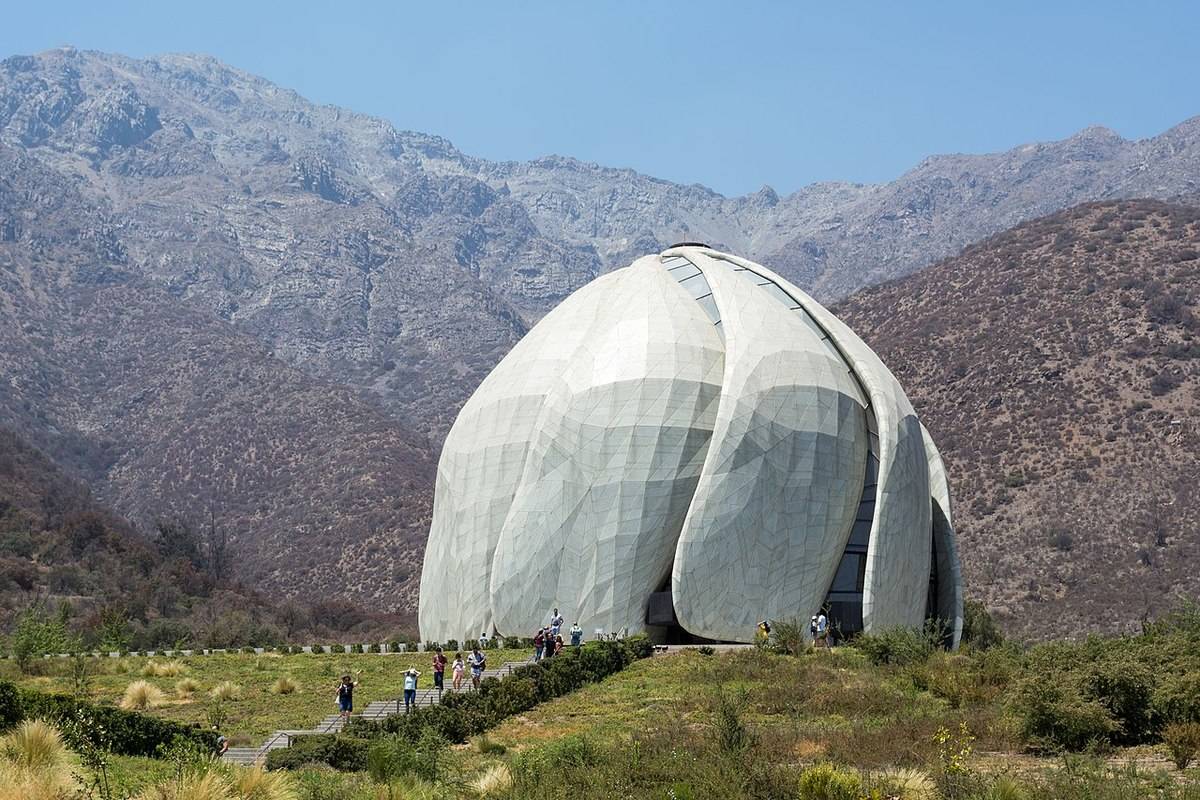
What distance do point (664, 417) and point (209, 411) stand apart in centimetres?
9283

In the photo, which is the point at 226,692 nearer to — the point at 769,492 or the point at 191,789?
the point at 769,492

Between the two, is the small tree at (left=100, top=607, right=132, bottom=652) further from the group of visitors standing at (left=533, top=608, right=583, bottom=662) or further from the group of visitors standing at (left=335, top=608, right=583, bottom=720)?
the group of visitors standing at (left=533, top=608, right=583, bottom=662)

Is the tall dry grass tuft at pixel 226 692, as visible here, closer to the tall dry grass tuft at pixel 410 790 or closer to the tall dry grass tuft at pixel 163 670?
the tall dry grass tuft at pixel 163 670

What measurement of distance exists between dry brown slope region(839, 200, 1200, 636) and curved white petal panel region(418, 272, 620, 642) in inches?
1117

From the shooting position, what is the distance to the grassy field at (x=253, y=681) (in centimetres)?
2552

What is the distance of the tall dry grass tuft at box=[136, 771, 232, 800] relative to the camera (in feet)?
40.4

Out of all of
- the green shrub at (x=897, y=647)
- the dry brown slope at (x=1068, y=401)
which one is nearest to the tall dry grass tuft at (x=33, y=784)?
the green shrub at (x=897, y=647)

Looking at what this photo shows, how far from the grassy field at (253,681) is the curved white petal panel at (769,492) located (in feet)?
16.9

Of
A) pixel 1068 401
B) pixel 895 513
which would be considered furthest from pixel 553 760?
pixel 1068 401

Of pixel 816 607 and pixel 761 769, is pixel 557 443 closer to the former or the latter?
pixel 816 607

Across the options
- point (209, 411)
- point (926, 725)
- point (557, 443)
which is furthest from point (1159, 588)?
point (209, 411)

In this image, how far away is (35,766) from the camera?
1412cm

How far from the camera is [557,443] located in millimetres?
37344

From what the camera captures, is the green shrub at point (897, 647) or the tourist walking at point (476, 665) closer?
the tourist walking at point (476, 665)
